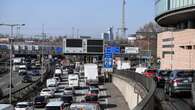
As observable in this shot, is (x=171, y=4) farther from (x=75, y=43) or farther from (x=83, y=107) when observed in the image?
(x=83, y=107)

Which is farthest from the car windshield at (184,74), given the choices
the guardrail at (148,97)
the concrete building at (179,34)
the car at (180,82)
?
the concrete building at (179,34)

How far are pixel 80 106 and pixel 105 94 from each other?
45.3m

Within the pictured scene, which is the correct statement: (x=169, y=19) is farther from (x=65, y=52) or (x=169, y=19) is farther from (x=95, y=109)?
(x=95, y=109)

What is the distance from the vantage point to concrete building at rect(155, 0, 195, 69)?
271 ft

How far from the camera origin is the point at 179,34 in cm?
9331

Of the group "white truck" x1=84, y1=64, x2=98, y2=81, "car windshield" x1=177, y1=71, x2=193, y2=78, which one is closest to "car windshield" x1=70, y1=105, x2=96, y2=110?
"car windshield" x1=177, y1=71, x2=193, y2=78

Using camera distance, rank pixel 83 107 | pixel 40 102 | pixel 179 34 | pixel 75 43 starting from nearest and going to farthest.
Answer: pixel 83 107 < pixel 40 102 < pixel 179 34 < pixel 75 43

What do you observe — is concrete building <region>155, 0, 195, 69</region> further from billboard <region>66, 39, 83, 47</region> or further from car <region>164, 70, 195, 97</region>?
car <region>164, 70, 195, 97</region>

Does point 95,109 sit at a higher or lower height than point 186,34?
lower

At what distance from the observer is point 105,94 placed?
71.8 m

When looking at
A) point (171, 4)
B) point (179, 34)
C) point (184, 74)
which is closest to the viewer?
point (184, 74)

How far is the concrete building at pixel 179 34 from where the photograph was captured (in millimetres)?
82562

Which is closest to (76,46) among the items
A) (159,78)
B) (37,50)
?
(37,50)

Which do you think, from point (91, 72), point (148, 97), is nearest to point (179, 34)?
point (91, 72)
